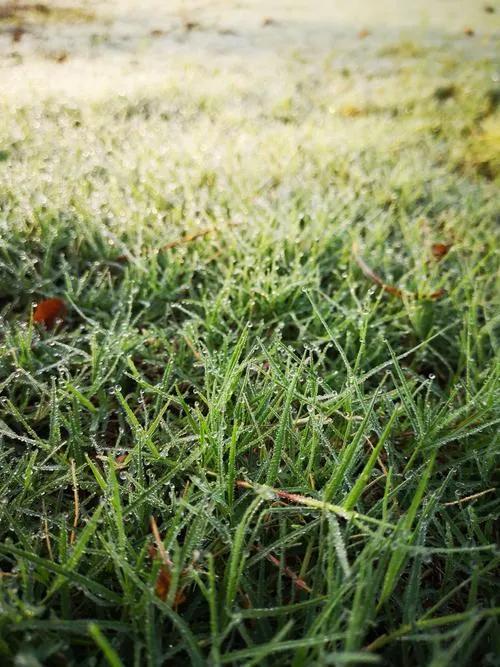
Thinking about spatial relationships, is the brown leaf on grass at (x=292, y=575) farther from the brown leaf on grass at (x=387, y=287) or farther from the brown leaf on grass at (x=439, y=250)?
the brown leaf on grass at (x=439, y=250)

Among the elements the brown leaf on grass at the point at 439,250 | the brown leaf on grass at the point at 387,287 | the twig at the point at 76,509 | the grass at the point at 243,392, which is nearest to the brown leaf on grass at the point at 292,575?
the grass at the point at 243,392

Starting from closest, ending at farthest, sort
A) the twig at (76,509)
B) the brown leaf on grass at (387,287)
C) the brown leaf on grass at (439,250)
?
1. the twig at (76,509)
2. the brown leaf on grass at (387,287)
3. the brown leaf on grass at (439,250)

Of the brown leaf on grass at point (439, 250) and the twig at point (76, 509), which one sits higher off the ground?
the brown leaf on grass at point (439, 250)

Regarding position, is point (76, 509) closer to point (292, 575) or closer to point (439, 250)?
point (292, 575)

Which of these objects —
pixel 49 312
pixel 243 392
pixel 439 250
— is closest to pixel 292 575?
pixel 243 392

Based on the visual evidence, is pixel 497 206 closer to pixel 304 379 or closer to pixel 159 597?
pixel 304 379

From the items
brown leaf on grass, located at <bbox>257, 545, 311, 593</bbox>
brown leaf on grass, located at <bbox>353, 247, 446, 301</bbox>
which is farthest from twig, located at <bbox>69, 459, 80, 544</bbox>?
brown leaf on grass, located at <bbox>353, 247, 446, 301</bbox>

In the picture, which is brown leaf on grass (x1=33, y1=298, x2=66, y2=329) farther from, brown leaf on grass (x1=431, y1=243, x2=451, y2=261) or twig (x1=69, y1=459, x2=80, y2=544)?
brown leaf on grass (x1=431, y1=243, x2=451, y2=261)
